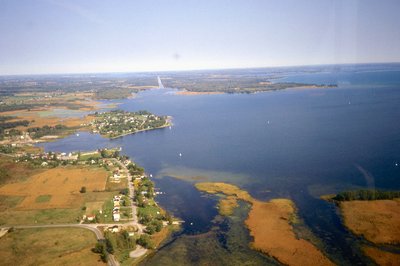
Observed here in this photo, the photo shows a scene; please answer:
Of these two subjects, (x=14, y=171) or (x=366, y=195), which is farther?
(x=14, y=171)

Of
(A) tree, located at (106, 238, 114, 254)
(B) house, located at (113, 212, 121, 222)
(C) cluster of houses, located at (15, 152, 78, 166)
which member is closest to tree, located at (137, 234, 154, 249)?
(A) tree, located at (106, 238, 114, 254)

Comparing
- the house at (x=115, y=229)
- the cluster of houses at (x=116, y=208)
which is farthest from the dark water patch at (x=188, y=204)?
the house at (x=115, y=229)

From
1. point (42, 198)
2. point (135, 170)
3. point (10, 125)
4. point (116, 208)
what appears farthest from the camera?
point (10, 125)

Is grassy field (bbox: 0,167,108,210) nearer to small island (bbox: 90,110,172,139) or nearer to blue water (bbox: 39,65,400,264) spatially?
blue water (bbox: 39,65,400,264)

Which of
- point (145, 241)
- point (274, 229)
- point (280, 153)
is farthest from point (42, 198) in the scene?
point (280, 153)

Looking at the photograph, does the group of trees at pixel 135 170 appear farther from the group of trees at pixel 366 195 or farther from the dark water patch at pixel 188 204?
the group of trees at pixel 366 195

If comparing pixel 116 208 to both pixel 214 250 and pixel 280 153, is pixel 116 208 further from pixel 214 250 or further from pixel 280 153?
pixel 280 153
